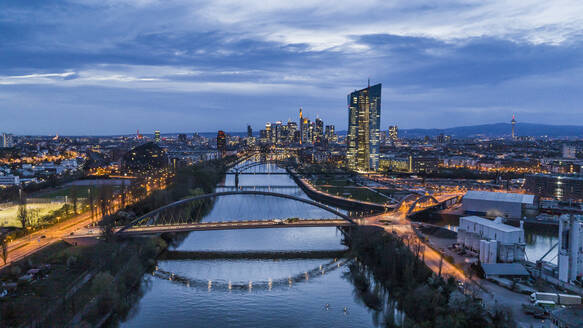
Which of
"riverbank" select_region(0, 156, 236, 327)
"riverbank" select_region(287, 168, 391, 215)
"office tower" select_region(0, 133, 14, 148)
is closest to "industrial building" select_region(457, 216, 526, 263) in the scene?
"riverbank" select_region(287, 168, 391, 215)

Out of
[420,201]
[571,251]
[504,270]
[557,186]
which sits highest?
[557,186]

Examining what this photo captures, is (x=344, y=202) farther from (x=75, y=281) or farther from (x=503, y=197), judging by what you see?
(x=75, y=281)

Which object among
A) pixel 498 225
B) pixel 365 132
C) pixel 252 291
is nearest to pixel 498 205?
pixel 498 225

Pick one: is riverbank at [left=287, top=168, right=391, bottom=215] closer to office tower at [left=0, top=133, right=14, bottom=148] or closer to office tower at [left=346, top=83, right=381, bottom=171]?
office tower at [left=346, top=83, right=381, bottom=171]

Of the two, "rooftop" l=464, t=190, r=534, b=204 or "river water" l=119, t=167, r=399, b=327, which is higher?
"rooftop" l=464, t=190, r=534, b=204

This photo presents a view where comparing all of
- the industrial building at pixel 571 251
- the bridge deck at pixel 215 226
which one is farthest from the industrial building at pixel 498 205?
the industrial building at pixel 571 251
